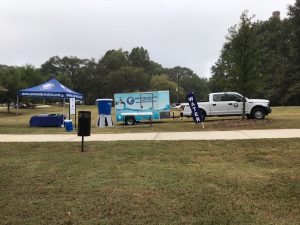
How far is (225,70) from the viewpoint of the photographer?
72.8ft

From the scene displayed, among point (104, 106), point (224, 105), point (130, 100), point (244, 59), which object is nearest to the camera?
point (244, 59)

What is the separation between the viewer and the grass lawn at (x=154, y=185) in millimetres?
6012

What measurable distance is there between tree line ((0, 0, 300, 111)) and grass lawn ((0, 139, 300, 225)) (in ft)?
36.0

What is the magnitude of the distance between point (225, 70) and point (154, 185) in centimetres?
1556

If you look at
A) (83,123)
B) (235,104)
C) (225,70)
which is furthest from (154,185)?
(235,104)

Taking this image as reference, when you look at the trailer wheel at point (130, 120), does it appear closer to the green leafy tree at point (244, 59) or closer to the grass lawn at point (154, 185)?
the green leafy tree at point (244, 59)

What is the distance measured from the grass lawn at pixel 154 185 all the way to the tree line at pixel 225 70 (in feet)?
36.0

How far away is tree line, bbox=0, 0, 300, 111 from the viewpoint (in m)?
22.2

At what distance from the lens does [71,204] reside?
6.56 meters

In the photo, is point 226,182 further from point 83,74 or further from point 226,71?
point 83,74

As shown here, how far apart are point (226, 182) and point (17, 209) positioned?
3619mm

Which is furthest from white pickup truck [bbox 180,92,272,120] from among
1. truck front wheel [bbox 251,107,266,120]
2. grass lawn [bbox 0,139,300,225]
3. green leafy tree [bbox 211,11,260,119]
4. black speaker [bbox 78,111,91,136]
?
black speaker [bbox 78,111,91,136]

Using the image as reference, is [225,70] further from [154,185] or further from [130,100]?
[154,185]

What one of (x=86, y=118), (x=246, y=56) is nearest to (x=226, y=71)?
(x=246, y=56)
